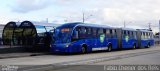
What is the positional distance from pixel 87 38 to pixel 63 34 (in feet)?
9.23

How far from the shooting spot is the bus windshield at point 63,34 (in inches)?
1254

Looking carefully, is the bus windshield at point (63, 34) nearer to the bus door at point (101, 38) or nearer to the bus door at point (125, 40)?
the bus door at point (101, 38)

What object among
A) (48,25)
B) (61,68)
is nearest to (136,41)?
(48,25)

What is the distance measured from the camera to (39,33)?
33156 mm

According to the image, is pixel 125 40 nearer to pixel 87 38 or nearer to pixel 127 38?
pixel 127 38

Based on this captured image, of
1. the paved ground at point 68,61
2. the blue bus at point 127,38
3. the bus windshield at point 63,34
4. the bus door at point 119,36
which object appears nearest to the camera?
the paved ground at point 68,61

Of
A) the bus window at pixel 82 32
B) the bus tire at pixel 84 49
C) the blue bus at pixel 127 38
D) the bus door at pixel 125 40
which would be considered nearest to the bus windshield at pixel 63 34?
the bus window at pixel 82 32

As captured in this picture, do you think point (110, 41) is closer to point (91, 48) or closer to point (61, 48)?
point (91, 48)

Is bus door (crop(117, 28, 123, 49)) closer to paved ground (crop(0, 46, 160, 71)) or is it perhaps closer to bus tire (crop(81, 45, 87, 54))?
bus tire (crop(81, 45, 87, 54))

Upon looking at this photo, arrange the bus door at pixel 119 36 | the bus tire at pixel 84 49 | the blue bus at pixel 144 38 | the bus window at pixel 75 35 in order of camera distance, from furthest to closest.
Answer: the blue bus at pixel 144 38 < the bus door at pixel 119 36 < the bus tire at pixel 84 49 < the bus window at pixel 75 35

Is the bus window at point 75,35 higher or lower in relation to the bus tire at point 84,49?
higher

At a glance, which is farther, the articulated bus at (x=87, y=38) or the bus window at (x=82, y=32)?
the bus window at (x=82, y=32)

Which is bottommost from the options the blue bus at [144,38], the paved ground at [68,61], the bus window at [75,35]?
the blue bus at [144,38]

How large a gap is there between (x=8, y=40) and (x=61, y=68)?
19.1 meters
